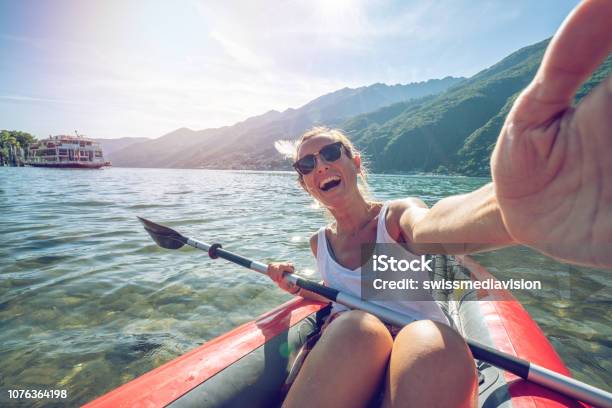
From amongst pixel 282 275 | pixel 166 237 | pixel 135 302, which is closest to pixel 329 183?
pixel 282 275

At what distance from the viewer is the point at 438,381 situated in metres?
1.54

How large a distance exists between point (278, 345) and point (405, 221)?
5.66 feet

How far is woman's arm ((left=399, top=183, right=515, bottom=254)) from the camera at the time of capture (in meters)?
1.20

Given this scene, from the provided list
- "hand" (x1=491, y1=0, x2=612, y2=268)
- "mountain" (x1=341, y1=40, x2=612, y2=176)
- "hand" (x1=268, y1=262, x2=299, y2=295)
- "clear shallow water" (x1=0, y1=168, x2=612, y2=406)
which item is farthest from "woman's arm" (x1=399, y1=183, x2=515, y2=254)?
"mountain" (x1=341, y1=40, x2=612, y2=176)

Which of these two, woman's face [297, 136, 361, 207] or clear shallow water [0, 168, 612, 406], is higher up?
woman's face [297, 136, 361, 207]

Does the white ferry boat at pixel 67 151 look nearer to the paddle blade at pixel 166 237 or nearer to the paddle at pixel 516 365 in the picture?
the paddle blade at pixel 166 237

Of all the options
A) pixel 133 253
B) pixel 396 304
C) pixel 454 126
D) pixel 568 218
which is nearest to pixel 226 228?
pixel 133 253

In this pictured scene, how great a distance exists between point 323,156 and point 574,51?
239 centimetres

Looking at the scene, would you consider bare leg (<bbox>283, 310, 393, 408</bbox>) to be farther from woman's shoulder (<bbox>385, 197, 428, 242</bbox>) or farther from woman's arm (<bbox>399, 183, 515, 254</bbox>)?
woman's shoulder (<bbox>385, 197, 428, 242</bbox>)

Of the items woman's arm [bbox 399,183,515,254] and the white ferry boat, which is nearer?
woman's arm [bbox 399,183,515,254]

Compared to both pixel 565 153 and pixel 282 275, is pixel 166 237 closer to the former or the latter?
pixel 282 275

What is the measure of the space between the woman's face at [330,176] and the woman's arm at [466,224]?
1.09 metres

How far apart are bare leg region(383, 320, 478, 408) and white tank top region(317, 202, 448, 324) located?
0.76 metres

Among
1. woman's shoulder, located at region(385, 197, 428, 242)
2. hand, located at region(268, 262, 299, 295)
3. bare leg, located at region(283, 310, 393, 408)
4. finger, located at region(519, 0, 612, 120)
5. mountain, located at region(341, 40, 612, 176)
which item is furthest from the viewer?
mountain, located at region(341, 40, 612, 176)
